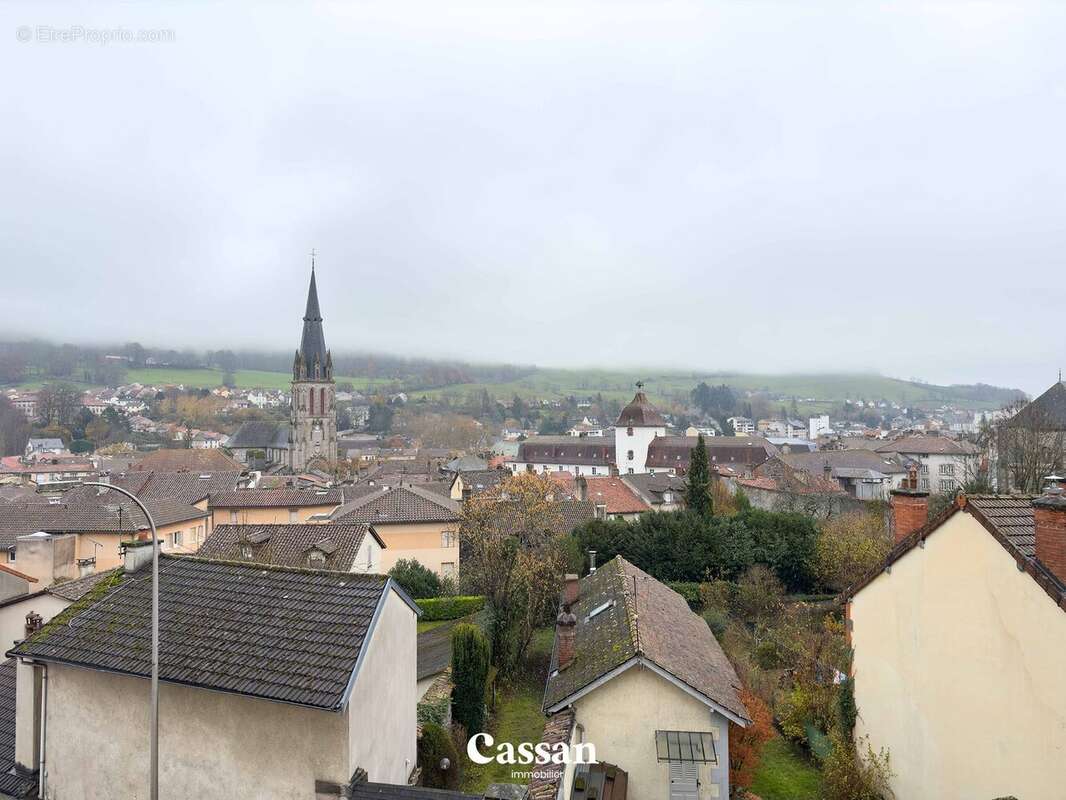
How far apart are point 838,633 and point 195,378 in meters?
206

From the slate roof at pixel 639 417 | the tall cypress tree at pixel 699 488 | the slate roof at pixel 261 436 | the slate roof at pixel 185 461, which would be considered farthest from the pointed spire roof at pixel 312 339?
the tall cypress tree at pixel 699 488

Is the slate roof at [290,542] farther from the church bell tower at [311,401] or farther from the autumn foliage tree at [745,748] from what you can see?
the church bell tower at [311,401]

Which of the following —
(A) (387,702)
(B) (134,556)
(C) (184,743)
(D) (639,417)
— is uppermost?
(B) (134,556)

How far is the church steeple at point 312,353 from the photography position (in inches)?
4117

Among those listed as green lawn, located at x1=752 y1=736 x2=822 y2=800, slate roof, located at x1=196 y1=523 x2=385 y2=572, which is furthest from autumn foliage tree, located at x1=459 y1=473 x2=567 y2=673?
green lawn, located at x1=752 y1=736 x2=822 y2=800

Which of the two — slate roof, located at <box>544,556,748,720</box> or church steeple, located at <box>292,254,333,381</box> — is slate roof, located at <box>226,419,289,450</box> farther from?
slate roof, located at <box>544,556,748,720</box>

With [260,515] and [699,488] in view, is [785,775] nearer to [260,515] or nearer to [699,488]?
[699,488]

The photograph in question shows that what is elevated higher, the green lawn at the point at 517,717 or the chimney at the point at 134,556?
the chimney at the point at 134,556

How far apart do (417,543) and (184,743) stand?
925 inches

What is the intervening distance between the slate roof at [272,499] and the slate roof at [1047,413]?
38.9 meters

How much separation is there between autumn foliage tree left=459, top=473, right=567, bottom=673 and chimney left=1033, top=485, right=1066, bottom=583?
50.4ft

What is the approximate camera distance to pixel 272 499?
40.1m

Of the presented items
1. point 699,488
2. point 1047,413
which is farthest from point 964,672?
point 1047,413

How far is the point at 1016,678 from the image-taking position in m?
9.98
